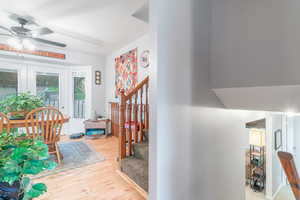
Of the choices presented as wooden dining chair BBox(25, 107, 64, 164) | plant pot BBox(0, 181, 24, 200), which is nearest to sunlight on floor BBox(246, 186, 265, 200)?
wooden dining chair BBox(25, 107, 64, 164)

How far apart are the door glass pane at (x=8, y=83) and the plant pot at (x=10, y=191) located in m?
4.11

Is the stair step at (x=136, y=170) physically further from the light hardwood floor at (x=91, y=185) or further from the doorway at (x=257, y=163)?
the doorway at (x=257, y=163)

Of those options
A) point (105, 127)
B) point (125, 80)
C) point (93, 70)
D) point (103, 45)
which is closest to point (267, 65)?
point (125, 80)

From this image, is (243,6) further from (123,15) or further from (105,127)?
(105,127)

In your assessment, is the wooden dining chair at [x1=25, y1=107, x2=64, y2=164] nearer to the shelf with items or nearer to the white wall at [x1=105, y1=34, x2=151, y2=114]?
the white wall at [x1=105, y1=34, x2=151, y2=114]

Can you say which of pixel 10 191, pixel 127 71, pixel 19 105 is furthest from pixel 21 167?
pixel 127 71

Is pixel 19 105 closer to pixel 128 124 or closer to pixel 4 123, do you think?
pixel 4 123

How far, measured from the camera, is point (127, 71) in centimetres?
377

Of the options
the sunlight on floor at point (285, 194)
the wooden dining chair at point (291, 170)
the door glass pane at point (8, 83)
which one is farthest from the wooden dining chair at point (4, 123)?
the sunlight on floor at point (285, 194)

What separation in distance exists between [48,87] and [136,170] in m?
3.82

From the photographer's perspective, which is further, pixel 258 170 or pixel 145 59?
pixel 258 170

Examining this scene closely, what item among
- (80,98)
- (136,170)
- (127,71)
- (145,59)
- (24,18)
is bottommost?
(136,170)

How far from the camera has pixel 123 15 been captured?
2.43 metres

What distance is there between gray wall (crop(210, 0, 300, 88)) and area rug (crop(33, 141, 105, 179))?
244 cm
